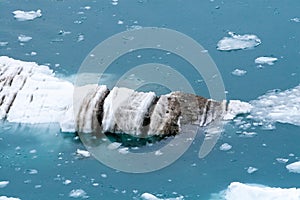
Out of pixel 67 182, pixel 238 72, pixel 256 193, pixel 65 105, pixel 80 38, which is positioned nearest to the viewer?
pixel 256 193

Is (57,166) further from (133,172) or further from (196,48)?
(196,48)

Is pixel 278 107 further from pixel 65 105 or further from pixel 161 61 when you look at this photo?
pixel 65 105

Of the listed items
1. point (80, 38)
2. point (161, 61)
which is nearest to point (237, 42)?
point (161, 61)

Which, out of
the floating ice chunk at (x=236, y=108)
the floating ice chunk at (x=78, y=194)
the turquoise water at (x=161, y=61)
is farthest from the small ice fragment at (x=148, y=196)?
the floating ice chunk at (x=236, y=108)


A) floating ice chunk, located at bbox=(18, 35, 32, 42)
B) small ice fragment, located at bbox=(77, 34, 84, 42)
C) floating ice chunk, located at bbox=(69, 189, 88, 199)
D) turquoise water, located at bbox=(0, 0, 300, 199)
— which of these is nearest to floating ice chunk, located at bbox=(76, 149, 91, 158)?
turquoise water, located at bbox=(0, 0, 300, 199)

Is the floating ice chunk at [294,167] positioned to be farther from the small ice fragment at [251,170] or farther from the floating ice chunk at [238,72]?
the floating ice chunk at [238,72]

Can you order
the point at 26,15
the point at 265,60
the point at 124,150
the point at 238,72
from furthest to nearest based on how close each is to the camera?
the point at 26,15 → the point at 265,60 → the point at 238,72 → the point at 124,150

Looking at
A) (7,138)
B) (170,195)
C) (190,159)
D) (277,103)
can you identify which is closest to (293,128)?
(277,103)
